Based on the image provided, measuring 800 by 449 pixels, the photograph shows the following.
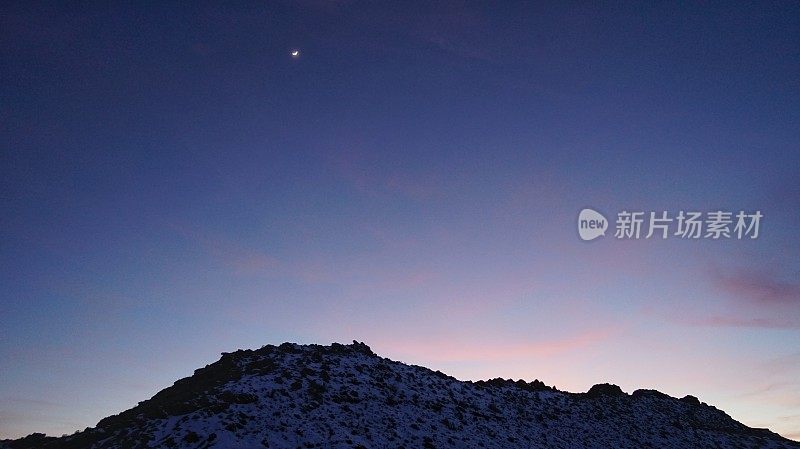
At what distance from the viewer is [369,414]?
25828mm

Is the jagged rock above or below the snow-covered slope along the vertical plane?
above

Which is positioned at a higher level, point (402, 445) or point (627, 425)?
point (627, 425)

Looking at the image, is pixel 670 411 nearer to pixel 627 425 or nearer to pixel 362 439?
pixel 627 425

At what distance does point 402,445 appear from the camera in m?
23.6

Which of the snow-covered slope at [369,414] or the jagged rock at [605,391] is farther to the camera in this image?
the jagged rock at [605,391]

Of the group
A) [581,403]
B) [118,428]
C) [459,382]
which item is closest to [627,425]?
[581,403]

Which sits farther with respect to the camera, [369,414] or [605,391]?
[605,391]

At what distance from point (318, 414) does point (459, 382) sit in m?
14.6

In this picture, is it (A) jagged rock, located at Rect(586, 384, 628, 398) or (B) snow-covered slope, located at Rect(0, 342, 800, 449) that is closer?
(B) snow-covered slope, located at Rect(0, 342, 800, 449)

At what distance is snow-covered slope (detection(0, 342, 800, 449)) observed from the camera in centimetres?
2156

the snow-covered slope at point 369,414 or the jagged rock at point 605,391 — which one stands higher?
the jagged rock at point 605,391

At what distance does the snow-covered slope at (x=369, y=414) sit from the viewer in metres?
21.6

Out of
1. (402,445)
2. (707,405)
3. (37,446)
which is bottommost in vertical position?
(37,446)

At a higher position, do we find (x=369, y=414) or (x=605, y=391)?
(x=605, y=391)
